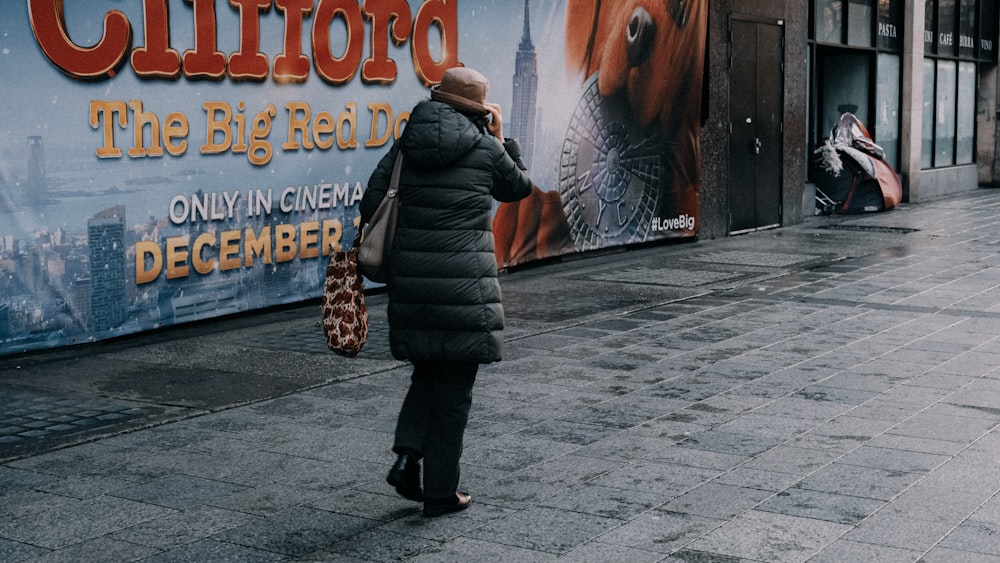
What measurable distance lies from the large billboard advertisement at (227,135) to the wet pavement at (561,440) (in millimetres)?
407

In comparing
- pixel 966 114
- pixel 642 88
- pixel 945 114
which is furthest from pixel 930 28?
pixel 642 88

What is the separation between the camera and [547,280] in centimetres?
1247

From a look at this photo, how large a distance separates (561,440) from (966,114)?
21565 millimetres

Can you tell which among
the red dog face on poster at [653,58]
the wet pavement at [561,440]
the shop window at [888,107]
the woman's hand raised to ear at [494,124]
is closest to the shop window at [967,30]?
the shop window at [888,107]

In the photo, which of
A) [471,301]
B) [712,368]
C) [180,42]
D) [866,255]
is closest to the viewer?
[471,301]

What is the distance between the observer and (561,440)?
252 inches

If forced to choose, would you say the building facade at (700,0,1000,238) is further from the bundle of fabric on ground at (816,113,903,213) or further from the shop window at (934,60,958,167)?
the bundle of fabric on ground at (816,113,903,213)

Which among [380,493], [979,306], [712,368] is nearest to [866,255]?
[979,306]

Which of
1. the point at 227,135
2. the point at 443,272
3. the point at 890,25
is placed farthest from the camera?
the point at 890,25

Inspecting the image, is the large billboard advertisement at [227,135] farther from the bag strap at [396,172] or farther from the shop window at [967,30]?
the shop window at [967,30]

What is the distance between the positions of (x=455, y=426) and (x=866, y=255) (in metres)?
10.2

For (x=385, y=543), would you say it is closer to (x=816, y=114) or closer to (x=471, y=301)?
(x=471, y=301)

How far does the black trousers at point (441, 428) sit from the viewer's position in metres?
5.18

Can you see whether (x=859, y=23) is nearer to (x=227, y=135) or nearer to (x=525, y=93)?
(x=525, y=93)
